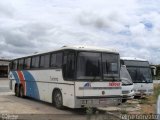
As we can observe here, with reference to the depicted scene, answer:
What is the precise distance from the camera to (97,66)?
16.1 metres

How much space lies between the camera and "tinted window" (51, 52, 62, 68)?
17.3m

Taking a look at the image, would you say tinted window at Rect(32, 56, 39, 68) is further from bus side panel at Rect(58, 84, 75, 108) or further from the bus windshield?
the bus windshield

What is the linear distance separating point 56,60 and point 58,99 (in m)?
1.93

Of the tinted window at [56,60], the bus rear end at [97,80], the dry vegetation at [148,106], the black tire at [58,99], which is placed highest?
the tinted window at [56,60]

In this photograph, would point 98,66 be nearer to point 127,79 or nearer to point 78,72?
point 78,72

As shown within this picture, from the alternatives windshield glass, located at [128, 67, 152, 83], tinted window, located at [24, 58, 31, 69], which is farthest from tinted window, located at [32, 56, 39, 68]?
windshield glass, located at [128, 67, 152, 83]

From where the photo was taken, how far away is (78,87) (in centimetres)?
1553

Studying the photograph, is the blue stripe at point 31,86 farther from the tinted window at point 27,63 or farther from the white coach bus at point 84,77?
the white coach bus at point 84,77

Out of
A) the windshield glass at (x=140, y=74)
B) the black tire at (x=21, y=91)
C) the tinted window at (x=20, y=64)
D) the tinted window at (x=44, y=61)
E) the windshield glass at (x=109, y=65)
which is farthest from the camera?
the tinted window at (x=20, y=64)

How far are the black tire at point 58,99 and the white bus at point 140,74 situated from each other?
22.4 ft

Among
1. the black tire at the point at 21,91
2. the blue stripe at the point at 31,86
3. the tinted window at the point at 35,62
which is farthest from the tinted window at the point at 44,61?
the black tire at the point at 21,91

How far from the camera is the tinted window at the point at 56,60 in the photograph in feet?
56.9

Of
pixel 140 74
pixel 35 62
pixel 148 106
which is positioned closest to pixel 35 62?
pixel 35 62

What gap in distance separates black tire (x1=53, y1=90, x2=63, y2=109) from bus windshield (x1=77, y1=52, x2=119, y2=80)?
2.17 meters
